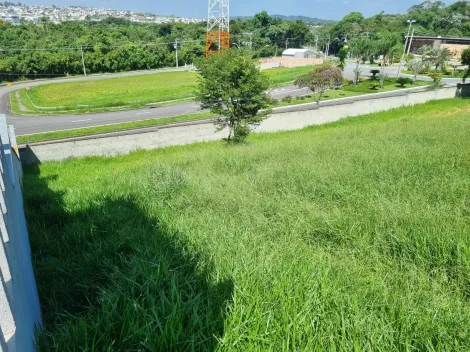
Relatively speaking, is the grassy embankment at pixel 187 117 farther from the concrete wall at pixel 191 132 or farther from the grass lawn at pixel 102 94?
the grass lawn at pixel 102 94

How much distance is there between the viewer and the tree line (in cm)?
4559

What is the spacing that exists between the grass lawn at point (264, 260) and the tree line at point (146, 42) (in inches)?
727

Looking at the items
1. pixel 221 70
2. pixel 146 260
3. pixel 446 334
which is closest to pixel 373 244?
pixel 446 334

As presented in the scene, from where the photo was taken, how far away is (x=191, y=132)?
1762cm

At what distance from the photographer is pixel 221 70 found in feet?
49.0

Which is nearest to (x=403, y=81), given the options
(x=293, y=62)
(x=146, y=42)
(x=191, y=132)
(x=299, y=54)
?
(x=293, y=62)

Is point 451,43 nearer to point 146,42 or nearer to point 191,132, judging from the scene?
point 146,42

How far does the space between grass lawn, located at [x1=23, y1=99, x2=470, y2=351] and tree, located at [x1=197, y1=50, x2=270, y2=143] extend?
9506 mm

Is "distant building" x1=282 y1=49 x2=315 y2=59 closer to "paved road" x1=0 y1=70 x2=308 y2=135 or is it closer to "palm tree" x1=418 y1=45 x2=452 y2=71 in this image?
"palm tree" x1=418 y1=45 x2=452 y2=71

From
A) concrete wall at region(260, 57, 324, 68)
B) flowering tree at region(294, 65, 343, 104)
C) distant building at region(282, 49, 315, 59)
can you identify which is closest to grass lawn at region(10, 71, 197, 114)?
flowering tree at region(294, 65, 343, 104)

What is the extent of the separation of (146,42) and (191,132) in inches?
2134

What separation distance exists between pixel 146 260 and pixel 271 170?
3.92 m

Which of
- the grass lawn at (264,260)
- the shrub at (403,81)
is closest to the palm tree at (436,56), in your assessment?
the shrub at (403,81)

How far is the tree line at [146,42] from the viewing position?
45.6 m
